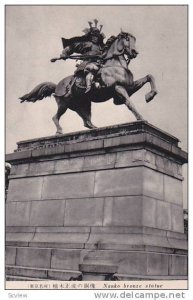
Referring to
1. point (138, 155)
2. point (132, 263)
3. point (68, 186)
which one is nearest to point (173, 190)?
point (138, 155)

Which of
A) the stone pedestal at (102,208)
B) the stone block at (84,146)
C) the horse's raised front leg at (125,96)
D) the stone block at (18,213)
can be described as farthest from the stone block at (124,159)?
the stone block at (18,213)

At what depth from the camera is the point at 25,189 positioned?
39.8ft

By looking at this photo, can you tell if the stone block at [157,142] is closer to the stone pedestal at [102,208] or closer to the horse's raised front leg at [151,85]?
the stone pedestal at [102,208]

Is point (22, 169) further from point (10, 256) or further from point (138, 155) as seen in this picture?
point (138, 155)

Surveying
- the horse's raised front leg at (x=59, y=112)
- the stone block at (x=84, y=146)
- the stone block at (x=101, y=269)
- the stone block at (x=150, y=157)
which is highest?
the horse's raised front leg at (x=59, y=112)

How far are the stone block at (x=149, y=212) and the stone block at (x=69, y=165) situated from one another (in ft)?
6.88

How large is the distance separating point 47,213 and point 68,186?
90cm

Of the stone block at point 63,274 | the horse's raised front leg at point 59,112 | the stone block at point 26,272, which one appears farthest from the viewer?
the horse's raised front leg at point 59,112

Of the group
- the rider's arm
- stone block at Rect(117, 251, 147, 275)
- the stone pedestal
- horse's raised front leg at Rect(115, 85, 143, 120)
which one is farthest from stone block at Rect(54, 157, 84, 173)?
the rider's arm

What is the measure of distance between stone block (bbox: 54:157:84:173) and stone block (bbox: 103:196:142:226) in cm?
136

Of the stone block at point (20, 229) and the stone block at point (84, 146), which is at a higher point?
the stone block at point (84, 146)

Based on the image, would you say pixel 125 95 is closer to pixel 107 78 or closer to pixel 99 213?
pixel 107 78

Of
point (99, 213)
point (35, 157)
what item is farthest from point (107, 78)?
point (99, 213)

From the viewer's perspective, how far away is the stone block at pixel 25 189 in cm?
1181
